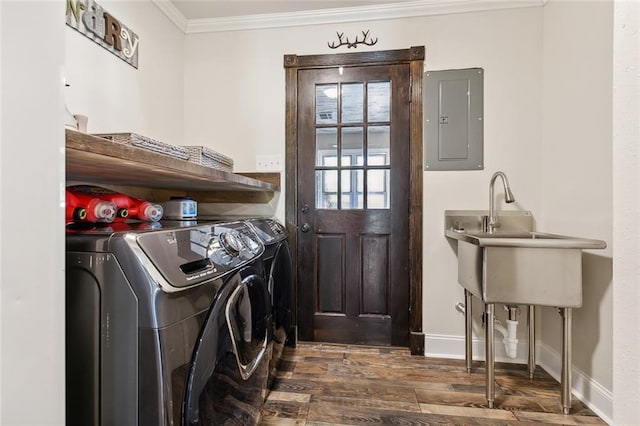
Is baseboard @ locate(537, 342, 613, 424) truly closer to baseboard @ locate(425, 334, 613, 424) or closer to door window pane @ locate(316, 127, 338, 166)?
baseboard @ locate(425, 334, 613, 424)

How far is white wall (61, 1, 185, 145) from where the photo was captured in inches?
56.2

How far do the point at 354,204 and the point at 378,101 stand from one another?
727mm

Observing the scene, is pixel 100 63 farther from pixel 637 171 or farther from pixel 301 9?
pixel 637 171

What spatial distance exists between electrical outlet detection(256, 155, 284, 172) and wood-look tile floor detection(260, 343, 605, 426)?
1.26m

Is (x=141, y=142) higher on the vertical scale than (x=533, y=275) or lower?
higher

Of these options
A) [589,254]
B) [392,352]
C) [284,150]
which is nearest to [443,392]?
[392,352]

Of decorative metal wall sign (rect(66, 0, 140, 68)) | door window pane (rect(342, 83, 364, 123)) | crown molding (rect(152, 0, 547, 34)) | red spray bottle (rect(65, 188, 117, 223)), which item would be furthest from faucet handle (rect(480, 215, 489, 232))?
decorative metal wall sign (rect(66, 0, 140, 68))

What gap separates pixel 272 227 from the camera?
1670mm

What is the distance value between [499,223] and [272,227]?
4.61ft

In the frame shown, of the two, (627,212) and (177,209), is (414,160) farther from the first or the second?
(627,212)

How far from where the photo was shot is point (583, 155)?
5.14ft

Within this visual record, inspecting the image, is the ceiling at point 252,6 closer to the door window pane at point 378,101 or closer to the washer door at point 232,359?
the door window pane at point 378,101

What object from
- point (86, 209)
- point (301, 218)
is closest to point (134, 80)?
point (86, 209)

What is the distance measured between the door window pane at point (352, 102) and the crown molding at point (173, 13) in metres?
1.23
